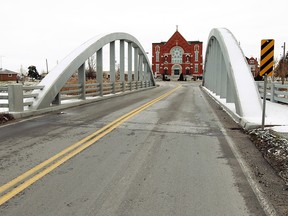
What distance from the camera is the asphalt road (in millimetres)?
3635

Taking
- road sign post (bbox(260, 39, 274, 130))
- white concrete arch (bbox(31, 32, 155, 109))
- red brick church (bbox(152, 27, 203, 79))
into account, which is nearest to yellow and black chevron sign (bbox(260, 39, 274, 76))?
road sign post (bbox(260, 39, 274, 130))

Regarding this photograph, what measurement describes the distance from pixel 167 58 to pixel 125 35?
67.6m

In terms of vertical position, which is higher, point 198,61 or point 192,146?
point 198,61

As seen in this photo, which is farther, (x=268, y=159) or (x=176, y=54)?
(x=176, y=54)

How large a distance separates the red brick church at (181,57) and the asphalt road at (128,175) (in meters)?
85.4

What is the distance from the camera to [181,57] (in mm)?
92688

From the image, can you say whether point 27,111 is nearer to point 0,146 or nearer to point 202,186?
point 0,146

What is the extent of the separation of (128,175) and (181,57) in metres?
90.2

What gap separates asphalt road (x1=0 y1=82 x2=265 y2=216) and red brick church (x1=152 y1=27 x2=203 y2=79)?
85.4m

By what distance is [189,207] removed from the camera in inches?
143

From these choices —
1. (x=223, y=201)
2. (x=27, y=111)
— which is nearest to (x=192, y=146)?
(x=223, y=201)

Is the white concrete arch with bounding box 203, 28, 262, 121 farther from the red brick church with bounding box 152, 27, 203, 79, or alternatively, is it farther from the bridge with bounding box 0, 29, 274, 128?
the red brick church with bounding box 152, 27, 203, 79

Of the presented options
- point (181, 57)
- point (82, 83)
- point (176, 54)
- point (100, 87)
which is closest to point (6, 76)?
point (176, 54)

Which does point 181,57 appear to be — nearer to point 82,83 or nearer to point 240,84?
point 82,83
